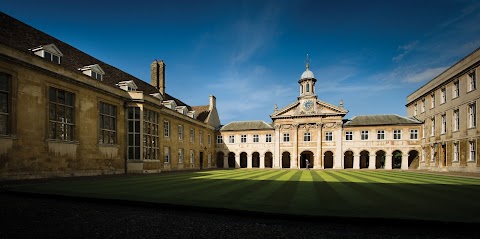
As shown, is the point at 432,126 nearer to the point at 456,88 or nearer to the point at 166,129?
the point at 456,88

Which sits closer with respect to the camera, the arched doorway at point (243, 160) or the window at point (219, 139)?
the window at point (219, 139)

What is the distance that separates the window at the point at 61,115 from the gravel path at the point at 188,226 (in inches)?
407

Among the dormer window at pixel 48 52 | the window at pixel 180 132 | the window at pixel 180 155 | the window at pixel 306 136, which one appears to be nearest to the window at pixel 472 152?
the window at pixel 306 136

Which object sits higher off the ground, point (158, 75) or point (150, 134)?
point (158, 75)

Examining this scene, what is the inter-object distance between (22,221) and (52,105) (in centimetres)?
1257

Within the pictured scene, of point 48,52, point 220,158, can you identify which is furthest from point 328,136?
point 48,52

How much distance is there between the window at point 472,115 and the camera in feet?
79.5

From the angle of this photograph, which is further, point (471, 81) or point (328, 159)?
point (328, 159)

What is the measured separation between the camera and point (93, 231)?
16.6 feet

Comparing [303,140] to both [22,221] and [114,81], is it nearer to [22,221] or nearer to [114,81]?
[114,81]

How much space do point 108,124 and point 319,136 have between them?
104 feet

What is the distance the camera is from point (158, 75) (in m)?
34.6

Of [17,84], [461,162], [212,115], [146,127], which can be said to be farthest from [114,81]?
[461,162]

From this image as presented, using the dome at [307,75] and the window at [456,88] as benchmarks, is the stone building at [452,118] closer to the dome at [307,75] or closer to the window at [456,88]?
the window at [456,88]
